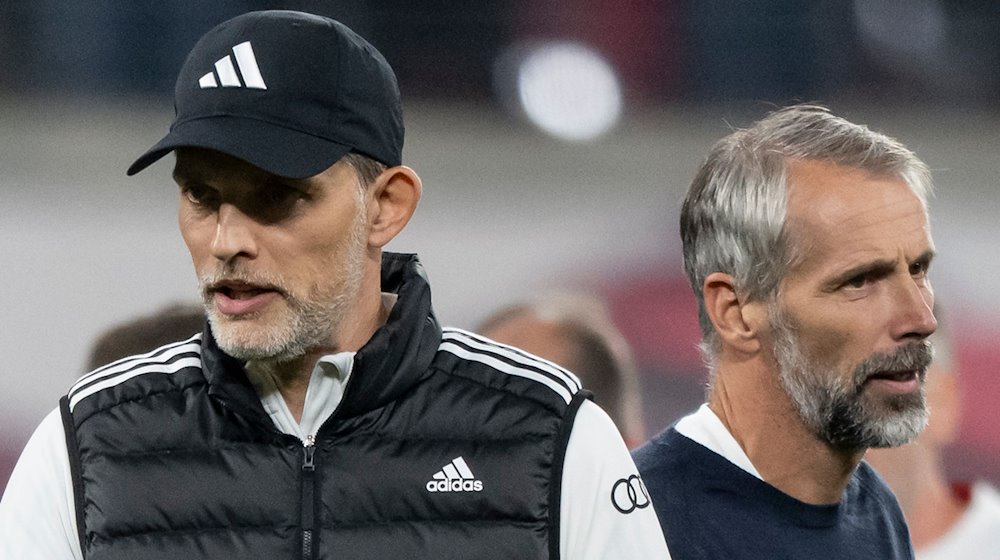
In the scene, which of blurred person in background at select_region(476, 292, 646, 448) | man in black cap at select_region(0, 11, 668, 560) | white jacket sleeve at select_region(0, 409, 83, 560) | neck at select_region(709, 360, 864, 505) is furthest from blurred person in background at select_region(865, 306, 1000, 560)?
white jacket sleeve at select_region(0, 409, 83, 560)

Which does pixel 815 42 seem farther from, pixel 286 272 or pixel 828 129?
pixel 286 272

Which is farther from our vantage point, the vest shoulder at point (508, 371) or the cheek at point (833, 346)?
the cheek at point (833, 346)

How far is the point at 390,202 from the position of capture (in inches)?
50.9

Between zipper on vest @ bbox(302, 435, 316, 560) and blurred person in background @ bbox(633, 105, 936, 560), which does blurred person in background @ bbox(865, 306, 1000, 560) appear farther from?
zipper on vest @ bbox(302, 435, 316, 560)

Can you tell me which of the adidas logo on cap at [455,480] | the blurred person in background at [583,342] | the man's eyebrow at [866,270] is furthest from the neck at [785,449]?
the blurred person in background at [583,342]

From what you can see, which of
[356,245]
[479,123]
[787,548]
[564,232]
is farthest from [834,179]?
[479,123]

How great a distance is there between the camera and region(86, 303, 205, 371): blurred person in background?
2041mm

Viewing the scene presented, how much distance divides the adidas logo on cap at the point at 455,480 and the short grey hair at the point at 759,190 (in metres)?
0.38

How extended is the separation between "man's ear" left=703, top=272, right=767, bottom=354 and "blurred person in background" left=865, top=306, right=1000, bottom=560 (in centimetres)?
92

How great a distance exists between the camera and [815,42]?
277 centimetres

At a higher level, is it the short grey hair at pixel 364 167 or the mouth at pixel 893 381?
the short grey hair at pixel 364 167

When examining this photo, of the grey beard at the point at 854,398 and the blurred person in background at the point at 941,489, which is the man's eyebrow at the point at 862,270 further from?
the blurred person in background at the point at 941,489

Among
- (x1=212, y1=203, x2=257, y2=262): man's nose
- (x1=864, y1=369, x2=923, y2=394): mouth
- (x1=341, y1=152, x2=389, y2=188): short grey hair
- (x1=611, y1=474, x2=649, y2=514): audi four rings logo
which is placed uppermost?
(x1=341, y1=152, x2=389, y2=188): short grey hair

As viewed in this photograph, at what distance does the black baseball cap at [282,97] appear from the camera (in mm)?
1171
